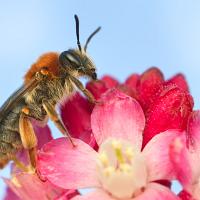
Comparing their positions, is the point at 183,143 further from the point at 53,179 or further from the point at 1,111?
the point at 1,111

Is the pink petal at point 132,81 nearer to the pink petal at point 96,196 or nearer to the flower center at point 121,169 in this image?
the flower center at point 121,169

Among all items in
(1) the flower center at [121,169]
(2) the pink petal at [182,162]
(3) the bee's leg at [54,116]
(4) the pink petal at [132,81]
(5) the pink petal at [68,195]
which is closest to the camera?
(2) the pink petal at [182,162]

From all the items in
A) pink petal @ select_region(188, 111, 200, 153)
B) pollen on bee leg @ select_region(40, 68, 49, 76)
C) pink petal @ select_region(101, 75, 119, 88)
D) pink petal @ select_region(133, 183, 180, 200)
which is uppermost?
pollen on bee leg @ select_region(40, 68, 49, 76)

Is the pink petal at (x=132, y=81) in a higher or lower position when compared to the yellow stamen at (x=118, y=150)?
higher

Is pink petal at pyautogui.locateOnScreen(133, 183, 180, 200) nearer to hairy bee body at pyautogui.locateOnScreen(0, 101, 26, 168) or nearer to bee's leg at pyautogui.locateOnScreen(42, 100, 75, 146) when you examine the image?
bee's leg at pyautogui.locateOnScreen(42, 100, 75, 146)

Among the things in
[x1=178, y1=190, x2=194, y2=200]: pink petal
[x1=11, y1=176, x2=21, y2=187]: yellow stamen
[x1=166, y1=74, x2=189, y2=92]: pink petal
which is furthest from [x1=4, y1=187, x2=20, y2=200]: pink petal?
[x1=178, y1=190, x2=194, y2=200]: pink petal

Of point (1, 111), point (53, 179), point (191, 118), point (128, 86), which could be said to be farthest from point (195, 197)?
point (1, 111)

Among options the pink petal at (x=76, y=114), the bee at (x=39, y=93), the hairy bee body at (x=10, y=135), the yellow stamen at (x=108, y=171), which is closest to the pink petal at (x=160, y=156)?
the yellow stamen at (x=108, y=171)
